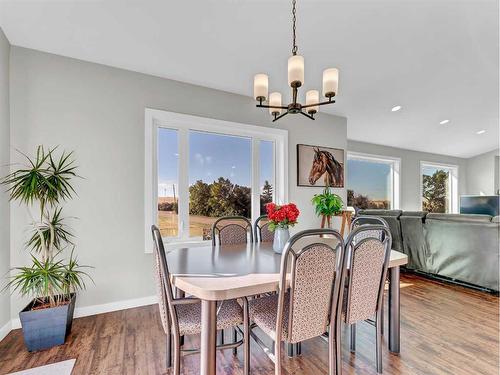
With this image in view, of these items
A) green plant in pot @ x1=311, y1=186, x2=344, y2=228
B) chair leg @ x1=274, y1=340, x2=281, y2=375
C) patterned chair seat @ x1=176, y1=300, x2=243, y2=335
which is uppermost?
green plant in pot @ x1=311, y1=186, x2=344, y2=228

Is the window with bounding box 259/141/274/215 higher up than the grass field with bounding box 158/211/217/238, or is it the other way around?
the window with bounding box 259/141/274/215

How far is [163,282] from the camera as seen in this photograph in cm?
154

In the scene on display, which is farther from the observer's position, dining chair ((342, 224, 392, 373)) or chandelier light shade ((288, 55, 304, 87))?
chandelier light shade ((288, 55, 304, 87))

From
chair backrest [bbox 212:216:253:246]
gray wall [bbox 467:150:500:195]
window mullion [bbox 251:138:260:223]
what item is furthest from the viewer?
gray wall [bbox 467:150:500:195]

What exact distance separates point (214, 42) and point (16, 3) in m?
1.64

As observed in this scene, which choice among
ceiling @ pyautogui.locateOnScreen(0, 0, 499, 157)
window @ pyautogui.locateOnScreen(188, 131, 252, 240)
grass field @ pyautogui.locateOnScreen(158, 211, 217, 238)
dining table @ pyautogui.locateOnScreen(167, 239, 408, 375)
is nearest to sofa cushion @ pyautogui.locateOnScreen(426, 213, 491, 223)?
ceiling @ pyautogui.locateOnScreen(0, 0, 499, 157)

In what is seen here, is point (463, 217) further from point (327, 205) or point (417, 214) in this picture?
point (327, 205)

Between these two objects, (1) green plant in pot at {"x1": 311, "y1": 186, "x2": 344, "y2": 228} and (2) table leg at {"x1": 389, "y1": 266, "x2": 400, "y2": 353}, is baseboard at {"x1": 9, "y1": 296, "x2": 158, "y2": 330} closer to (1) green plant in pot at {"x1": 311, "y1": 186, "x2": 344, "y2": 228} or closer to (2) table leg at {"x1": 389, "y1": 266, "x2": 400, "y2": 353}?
(2) table leg at {"x1": 389, "y1": 266, "x2": 400, "y2": 353}

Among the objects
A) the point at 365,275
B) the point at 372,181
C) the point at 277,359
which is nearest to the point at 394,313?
the point at 365,275

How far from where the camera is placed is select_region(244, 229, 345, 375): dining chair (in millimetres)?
1407

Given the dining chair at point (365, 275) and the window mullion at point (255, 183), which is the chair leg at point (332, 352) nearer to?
the dining chair at point (365, 275)

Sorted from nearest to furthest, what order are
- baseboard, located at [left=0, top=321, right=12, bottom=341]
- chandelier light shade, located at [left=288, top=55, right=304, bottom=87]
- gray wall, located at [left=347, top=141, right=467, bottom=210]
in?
chandelier light shade, located at [left=288, top=55, right=304, bottom=87], baseboard, located at [left=0, top=321, right=12, bottom=341], gray wall, located at [left=347, top=141, right=467, bottom=210]

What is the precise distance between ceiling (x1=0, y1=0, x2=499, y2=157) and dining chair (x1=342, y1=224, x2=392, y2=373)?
6.91 ft

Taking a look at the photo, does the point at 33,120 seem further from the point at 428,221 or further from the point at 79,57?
the point at 428,221
